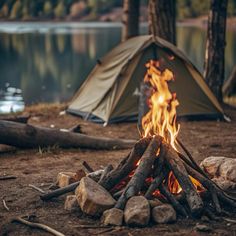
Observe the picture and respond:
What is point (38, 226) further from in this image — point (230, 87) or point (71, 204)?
point (230, 87)

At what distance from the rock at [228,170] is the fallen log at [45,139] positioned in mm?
3532

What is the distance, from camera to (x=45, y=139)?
38.2ft

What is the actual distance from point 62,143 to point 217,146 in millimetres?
3184

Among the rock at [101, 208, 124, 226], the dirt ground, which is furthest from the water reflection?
the rock at [101, 208, 124, 226]

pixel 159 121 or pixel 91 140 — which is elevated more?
pixel 159 121

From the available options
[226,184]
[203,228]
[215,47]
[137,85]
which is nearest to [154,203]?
[203,228]

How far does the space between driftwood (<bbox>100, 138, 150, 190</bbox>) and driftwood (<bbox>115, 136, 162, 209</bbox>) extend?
0.15 meters

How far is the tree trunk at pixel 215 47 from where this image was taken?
16.6 m

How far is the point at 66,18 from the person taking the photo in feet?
396

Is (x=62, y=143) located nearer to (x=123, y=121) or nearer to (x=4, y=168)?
(x=4, y=168)

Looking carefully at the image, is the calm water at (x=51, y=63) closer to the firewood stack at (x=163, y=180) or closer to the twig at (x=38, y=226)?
the firewood stack at (x=163, y=180)

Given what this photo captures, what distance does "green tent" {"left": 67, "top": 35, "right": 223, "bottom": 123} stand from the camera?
1482cm

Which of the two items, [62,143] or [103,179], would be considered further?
[62,143]

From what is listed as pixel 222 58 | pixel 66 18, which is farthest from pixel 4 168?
pixel 66 18
